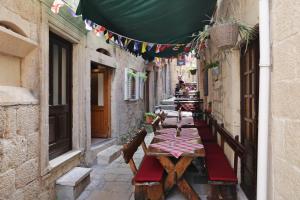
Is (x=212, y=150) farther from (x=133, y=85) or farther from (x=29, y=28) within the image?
(x=133, y=85)

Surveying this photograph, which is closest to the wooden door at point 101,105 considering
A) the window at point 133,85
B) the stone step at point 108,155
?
the stone step at point 108,155

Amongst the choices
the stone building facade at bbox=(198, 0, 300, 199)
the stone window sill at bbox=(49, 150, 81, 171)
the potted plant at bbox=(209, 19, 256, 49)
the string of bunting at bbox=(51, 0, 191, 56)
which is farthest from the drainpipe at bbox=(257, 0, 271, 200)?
the stone window sill at bbox=(49, 150, 81, 171)

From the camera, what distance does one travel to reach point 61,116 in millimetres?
4363

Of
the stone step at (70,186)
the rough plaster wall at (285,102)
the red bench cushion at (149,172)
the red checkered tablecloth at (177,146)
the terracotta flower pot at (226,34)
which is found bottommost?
the stone step at (70,186)

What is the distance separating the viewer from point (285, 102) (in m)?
1.50

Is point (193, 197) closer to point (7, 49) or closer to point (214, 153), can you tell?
point (214, 153)

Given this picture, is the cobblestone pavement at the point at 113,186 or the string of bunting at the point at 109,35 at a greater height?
the string of bunting at the point at 109,35

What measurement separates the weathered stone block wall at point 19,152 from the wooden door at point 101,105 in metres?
3.43

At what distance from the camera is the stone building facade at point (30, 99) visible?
2777mm

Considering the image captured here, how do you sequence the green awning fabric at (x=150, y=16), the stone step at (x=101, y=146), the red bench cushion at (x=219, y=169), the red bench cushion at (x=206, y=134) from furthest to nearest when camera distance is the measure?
1. the stone step at (x=101, y=146)
2. the red bench cushion at (x=206, y=134)
3. the green awning fabric at (x=150, y=16)
4. the red bench cushion at (x=219, y=169)

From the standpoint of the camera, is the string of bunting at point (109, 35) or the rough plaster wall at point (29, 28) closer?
the rough plaster wall at point (29, 28)

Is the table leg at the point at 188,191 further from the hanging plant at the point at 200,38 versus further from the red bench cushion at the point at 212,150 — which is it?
the hanging plant at the point at 200,38

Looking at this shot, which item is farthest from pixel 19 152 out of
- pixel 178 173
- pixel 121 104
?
pixel 121 104

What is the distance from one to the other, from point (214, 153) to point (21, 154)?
2639 millimetres
